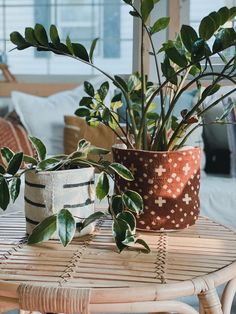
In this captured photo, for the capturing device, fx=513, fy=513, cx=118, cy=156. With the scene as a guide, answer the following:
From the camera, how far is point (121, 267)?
868 millimetres

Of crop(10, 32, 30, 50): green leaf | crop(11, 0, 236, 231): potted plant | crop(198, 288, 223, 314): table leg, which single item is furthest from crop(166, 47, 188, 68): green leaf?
crop(198, 288, 223, 314): table leg

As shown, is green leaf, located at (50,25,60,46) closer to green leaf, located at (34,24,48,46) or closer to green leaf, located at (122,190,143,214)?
green leaf, located at (34,24,48,46)

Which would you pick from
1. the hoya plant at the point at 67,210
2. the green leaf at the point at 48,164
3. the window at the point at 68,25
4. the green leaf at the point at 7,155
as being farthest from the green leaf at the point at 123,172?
the window at the point at 68,25

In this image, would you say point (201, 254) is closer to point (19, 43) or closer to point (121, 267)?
point (121, 267)

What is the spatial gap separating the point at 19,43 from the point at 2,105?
63.0 inches

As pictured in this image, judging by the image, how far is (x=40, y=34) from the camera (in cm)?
100

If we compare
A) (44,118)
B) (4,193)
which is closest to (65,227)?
(4,193)

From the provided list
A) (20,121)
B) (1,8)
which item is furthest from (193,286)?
(1,8)

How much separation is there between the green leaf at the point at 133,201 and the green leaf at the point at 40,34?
0.34m

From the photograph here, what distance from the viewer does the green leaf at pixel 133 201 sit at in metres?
0.95

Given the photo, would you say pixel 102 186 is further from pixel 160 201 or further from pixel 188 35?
pixel 188 35

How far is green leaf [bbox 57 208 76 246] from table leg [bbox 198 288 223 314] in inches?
9.5

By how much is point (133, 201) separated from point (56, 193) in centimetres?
15

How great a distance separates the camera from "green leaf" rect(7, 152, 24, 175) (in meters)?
0.97
